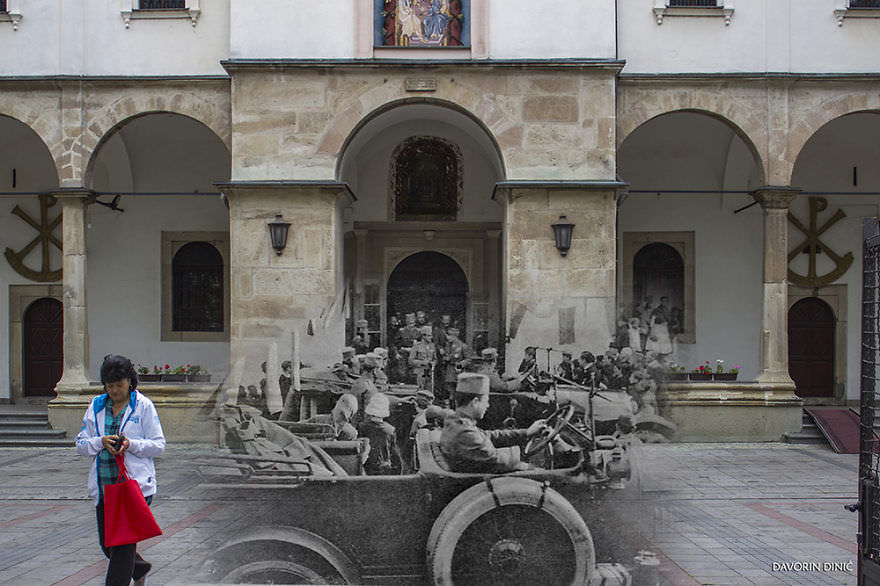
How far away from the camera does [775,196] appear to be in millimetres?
13727

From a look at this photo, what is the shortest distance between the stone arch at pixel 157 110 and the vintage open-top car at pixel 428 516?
31.6ft

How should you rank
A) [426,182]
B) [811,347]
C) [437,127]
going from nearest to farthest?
[437,127]
[426,182]
[811,347]

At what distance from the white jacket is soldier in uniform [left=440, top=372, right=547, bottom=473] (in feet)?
5.60

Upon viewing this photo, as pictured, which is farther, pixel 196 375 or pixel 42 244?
pixel 42 244

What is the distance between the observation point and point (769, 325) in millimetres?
13727

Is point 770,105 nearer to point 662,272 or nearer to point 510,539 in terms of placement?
point 662,272

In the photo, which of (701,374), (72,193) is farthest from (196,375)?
(701,374)

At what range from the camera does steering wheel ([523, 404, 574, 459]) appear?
5008 millimetres

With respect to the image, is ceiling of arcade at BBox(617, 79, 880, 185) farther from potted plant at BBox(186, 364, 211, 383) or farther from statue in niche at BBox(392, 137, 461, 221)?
potted plant at BBox(186, 364, 211, 383)

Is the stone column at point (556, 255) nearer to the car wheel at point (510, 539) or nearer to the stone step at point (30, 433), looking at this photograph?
the stone step at point (30, 433)

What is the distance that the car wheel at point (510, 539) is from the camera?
4816mm

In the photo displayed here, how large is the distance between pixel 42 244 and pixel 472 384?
14.4 meters

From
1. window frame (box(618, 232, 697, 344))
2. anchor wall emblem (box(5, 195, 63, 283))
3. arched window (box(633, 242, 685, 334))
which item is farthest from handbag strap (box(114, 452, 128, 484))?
anchor wall emblem (box(5, 195, 63, 283))

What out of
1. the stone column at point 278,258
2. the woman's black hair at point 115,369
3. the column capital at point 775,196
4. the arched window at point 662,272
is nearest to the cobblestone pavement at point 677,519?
the woman's black hair at point 115,369
